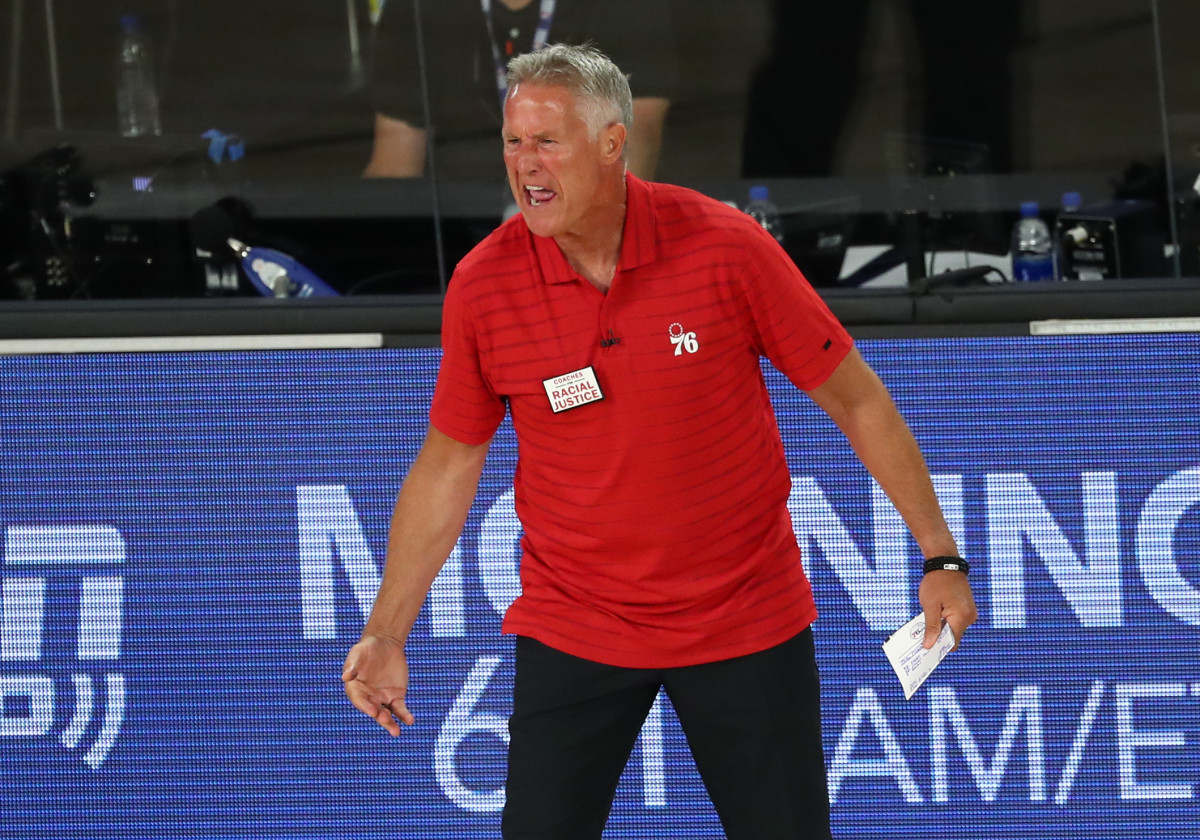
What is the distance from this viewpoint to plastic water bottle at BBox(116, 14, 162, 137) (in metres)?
4.72

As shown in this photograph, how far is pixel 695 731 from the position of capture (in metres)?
2.61

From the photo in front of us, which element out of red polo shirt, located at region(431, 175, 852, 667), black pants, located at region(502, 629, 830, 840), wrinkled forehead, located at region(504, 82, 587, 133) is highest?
wrinkled forehead, located at region(504, 82, 587, 133)

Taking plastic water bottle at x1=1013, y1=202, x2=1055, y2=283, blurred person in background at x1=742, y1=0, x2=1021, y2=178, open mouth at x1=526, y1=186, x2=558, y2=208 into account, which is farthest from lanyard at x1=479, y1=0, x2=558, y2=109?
open mouth at x1=526, y1=186, x2=558, y2=208

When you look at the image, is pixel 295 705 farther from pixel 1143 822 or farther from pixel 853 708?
pixel 1143 822

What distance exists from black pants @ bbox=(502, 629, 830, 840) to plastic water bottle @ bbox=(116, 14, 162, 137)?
277 centimetres

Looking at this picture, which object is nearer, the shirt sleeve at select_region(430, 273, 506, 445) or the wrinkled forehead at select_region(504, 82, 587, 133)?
the wrinkled forehead at select_region(504, 82, 587, 133)

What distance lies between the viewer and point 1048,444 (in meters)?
3.34

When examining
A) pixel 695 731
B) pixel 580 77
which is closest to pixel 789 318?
pixel 580 77

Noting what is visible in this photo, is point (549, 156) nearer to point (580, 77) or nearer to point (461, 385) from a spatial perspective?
point (580, 77)

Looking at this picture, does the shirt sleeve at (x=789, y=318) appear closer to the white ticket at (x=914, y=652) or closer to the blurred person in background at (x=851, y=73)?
the white ticket at (x=914, y=652)

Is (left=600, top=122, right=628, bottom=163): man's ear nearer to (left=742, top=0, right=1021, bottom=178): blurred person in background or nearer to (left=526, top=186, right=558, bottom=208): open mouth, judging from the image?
(left=526, top=186, right=558, bottom=208): open mouth

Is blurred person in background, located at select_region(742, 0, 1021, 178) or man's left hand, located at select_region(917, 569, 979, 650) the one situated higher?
blurred person in background, located at select_region(742, 0, 1021, 178)

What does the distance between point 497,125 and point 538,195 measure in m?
2.26

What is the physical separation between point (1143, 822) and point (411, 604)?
1666mm
